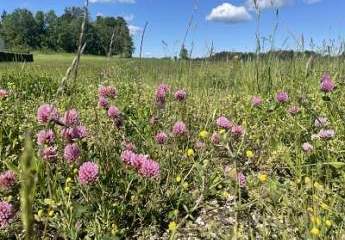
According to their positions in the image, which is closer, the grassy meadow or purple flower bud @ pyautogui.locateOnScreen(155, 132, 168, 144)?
the grassy meadow

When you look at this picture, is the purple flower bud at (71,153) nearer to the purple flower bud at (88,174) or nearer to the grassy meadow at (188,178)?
the grassy meadow at (188,178)

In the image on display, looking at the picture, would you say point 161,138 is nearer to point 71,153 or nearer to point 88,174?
point 71,153

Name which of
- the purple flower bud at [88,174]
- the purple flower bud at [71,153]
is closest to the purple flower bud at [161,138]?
the purple flower bud at [71,153]

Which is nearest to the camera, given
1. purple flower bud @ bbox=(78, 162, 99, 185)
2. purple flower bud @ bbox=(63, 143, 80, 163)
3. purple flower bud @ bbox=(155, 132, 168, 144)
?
purple flower bud @ bbox=(78, 162, 99, 185)

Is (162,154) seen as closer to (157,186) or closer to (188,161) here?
(188,161)

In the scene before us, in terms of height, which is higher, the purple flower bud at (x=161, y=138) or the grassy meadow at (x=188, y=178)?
the purple flower bud at (x=161, y=138)

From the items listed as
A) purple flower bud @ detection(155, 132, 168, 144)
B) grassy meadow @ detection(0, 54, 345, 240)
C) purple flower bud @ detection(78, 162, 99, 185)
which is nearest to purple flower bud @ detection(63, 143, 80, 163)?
grassy meadow @ detection(0, 54, 345, 240)

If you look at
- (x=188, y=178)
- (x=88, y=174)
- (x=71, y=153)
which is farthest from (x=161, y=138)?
(x=88, y=174)

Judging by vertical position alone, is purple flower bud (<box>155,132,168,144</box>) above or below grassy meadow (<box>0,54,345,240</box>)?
above

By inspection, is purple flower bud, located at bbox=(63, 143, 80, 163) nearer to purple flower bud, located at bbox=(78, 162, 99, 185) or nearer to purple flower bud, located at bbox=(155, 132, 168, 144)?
purple flower bud, located at bbox=(78, 162, 99, 185)

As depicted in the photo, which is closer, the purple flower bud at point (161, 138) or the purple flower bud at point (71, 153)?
the purple flower bud at point (71, 153)

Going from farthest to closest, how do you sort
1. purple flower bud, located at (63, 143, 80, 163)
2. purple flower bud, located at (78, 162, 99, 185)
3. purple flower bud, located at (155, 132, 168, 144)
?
1. purple flower bud, located at (155, 132, 168, 144)
2. purple flower bud, located at (63, 143, 80, 163)
3. purple flower bud, located at (78, 162, 99, 185)

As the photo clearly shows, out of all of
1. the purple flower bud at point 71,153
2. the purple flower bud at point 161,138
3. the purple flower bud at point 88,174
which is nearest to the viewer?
the purple flower bud at point 88,174

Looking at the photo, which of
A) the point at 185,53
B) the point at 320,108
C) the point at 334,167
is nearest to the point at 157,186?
the point at 334,167
